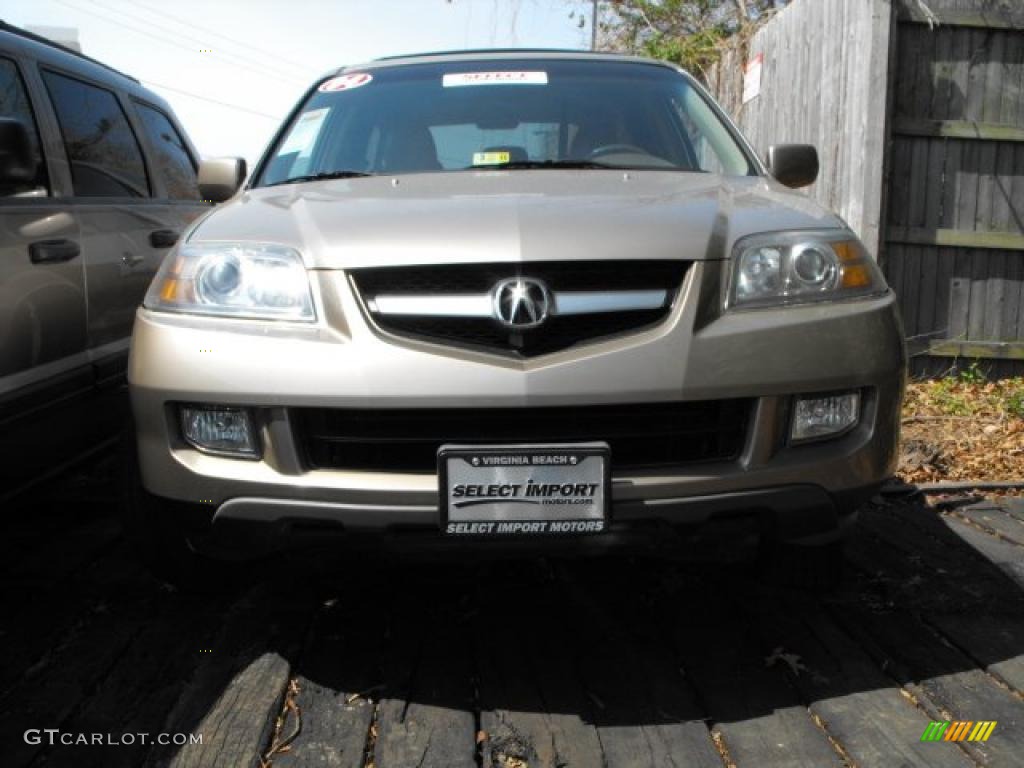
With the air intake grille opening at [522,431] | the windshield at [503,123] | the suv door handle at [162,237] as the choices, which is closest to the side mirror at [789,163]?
the windshield at [503,123]

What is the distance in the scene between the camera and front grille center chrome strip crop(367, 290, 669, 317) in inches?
92.5

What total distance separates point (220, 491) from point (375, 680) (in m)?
0.66

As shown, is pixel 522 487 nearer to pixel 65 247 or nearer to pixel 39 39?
pixel 65 247

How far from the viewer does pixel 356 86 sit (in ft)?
12.6

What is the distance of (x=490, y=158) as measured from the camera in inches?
133

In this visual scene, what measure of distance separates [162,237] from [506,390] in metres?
2.91

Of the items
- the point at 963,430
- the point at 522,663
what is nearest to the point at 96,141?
the point at 522,663

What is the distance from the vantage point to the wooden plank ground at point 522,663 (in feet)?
7.70

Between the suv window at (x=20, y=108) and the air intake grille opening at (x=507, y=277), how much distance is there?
1.80 m

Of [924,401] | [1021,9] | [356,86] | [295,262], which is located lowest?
[924,401]

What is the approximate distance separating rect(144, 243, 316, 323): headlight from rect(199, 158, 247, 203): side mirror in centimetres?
110

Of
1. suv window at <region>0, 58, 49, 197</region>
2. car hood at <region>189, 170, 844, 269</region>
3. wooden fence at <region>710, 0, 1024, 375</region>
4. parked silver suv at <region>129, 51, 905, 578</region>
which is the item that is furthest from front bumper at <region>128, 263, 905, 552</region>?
wooden fence at <region>710, 0, 1024, 375</region>

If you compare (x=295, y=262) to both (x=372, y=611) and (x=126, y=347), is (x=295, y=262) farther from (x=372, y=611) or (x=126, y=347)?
(x=126, y=347)

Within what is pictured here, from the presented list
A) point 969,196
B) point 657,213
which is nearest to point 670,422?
point 657,213
